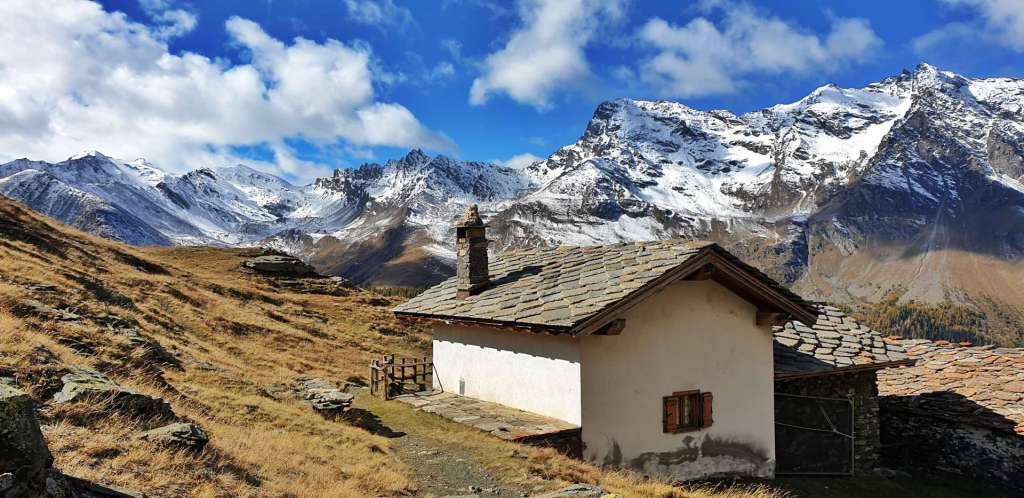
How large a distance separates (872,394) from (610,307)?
12405 mm

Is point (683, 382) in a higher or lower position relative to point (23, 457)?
lower

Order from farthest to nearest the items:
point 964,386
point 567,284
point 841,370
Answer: point 964,386
point 841,370
point 567,284

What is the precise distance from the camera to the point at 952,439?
21.8m

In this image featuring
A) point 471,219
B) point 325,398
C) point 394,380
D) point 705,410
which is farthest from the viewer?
point 394,380

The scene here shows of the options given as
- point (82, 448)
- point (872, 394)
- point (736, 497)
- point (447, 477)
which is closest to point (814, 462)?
point (872, 394)

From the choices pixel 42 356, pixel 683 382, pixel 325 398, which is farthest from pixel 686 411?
pixel 42 356

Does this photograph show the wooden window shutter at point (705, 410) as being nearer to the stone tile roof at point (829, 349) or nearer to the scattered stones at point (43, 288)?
the stone tile roof at point (829, 349)

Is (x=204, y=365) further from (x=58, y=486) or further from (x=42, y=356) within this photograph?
(x=58, y=486)

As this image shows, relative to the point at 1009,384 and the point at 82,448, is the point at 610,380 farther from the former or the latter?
the point at 1009,384

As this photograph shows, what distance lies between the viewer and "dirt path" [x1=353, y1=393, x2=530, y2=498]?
1116 cm

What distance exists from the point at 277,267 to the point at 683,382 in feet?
196

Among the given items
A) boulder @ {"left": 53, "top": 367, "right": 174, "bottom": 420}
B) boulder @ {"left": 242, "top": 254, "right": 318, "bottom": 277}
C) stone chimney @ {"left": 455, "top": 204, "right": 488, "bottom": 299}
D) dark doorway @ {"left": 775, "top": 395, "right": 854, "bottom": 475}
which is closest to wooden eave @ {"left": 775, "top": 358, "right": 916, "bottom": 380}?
dark doorway @ {"left": 775, "top": 395, "right": 854, "bottom": 475}

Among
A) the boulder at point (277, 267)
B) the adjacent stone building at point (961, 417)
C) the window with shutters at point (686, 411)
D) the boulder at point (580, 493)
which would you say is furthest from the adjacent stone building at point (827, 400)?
the boulder at point (277, 267)

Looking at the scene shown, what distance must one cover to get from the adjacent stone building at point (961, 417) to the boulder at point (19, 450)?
2417 centimetres
